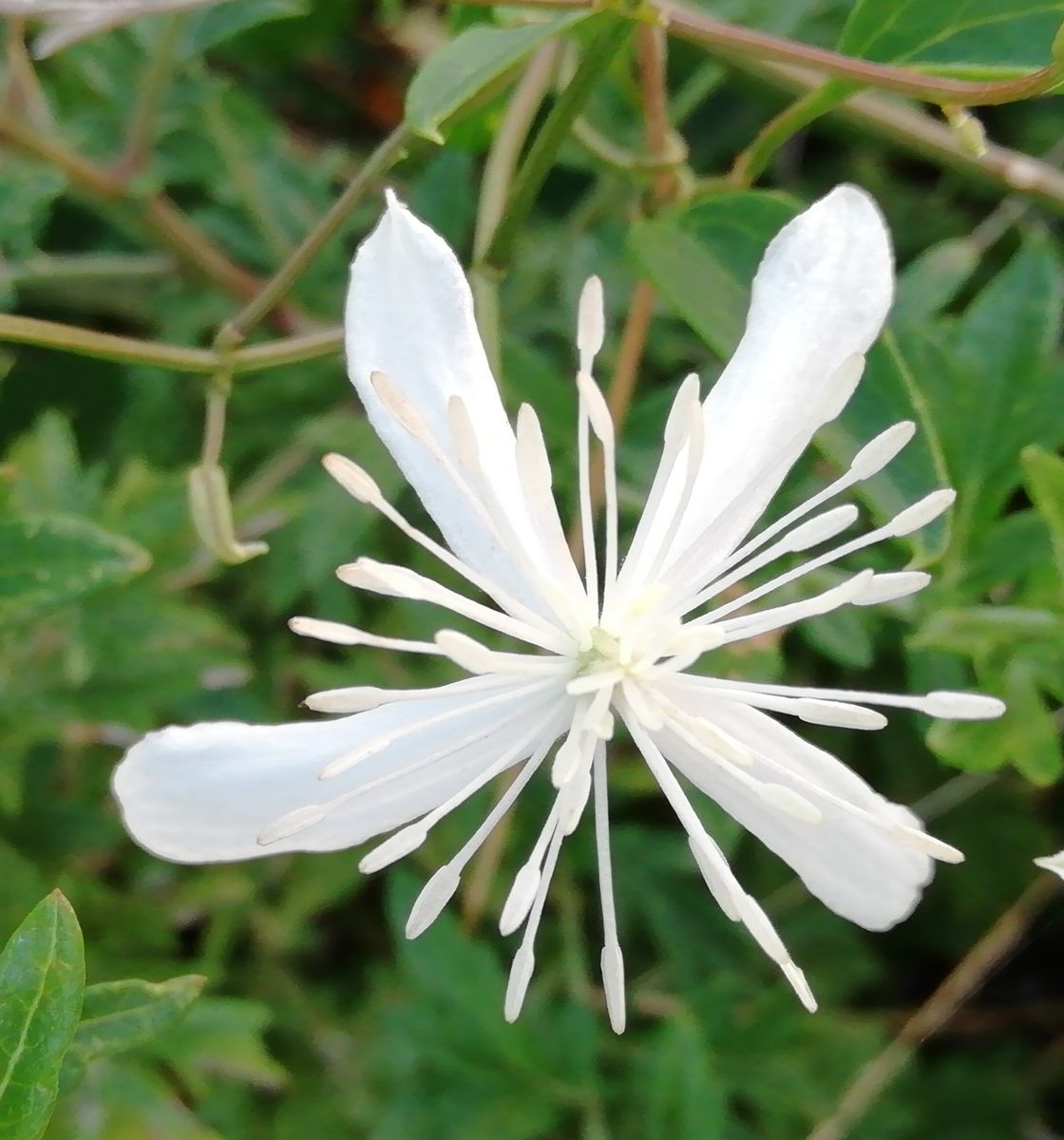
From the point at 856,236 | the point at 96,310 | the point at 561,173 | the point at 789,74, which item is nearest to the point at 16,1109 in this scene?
the point at 856,236

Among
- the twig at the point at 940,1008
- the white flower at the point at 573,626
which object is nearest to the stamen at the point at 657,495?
the white flower at the point at 573,626

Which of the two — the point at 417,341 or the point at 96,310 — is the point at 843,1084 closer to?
the point at 417,341

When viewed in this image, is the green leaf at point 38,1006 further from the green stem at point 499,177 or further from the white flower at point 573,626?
the green stem at point 499,177

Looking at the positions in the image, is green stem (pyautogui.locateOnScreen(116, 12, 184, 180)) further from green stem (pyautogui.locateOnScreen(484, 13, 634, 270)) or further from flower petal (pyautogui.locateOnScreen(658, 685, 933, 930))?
flower petal (pyautogui.locateOnScreen(658, 685, 933, 930))

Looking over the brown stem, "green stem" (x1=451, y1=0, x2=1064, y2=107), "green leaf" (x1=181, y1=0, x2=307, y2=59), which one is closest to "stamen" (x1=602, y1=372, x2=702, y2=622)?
"green stem" (x1=451, y1=0, x2=1064, y2=107)

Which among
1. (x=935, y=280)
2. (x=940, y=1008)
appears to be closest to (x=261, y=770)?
(x=935, y=280)

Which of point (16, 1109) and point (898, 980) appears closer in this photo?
point (16, 1109)

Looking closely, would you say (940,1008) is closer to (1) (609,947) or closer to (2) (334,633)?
(1) (609,947)
